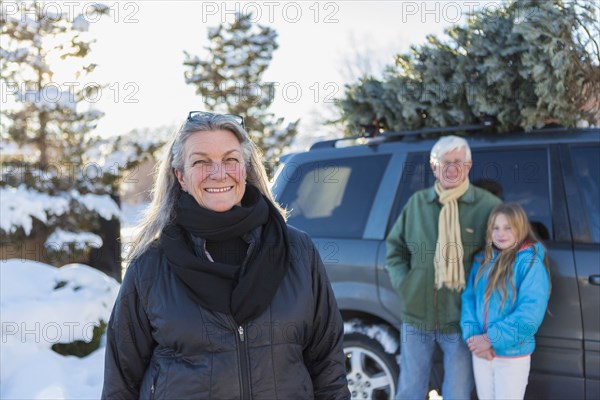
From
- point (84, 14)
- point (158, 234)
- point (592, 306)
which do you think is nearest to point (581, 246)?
point (592, 306)

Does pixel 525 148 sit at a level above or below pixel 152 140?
below

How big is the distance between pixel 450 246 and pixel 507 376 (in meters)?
0.79

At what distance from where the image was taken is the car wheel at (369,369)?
430cm

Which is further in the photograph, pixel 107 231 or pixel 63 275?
pixel 107 231

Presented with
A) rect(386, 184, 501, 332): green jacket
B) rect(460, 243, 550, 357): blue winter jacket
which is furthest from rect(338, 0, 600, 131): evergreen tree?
rect(460, 243, 550, 357): blue winter jacket

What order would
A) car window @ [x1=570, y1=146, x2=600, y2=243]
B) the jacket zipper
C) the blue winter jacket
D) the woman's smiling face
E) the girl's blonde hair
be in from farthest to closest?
car window @ [x1=570, y1=146, x2=600, y2=243] < the girl's blonde hair < the blue winter jacket < the woman's smiling face < the jacket zipper

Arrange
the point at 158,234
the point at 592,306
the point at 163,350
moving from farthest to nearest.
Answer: the point at 592,306
the point at 158,234
the point at 163,350

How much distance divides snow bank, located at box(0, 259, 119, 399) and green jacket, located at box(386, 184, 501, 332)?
2223 mm

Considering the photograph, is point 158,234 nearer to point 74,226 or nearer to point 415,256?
point 415,256

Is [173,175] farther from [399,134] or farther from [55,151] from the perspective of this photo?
[55,151]

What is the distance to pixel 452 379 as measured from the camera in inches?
152

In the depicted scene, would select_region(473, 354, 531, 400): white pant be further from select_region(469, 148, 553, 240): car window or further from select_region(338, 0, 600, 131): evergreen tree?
select_region(338, 0, 600, 131): evergreen tree

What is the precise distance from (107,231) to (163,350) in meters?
7.77

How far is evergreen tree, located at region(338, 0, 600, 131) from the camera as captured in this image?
4254 mm
